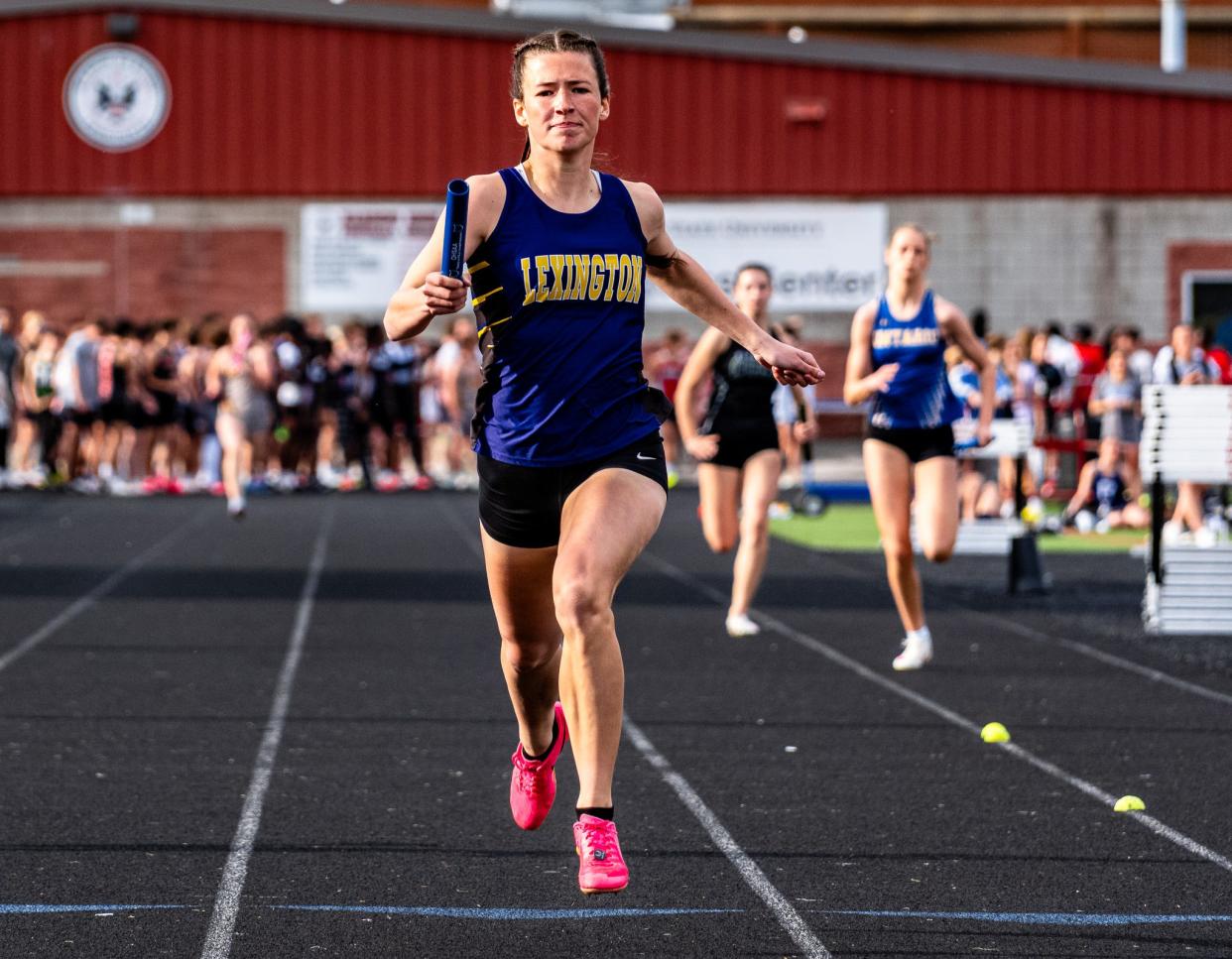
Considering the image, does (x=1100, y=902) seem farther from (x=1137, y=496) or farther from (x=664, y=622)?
(x=1137, y=496)

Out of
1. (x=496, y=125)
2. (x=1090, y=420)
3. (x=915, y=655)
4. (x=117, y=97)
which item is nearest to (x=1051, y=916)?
(x=915, y=655)

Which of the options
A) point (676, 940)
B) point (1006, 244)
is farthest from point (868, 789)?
point (1006, 244)

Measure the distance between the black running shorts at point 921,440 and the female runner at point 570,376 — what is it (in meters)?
4.81

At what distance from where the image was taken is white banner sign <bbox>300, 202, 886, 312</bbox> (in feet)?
111

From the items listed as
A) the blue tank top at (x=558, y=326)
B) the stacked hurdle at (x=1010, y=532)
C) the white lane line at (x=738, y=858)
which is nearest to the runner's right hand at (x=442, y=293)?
the blue tank top at (x=558, y=326)

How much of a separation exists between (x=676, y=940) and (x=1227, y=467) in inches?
317

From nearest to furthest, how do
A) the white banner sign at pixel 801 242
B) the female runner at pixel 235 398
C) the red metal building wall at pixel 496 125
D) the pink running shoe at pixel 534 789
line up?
the pink running shoe at pixel 534 789 → the female runner at pixel 235 398 → the red metal building wall at pixel 496 125 → the white banner sign at pixel 801 242

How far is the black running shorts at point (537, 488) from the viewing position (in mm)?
5652

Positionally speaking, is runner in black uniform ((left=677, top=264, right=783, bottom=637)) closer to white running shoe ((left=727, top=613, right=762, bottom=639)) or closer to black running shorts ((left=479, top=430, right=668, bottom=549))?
white running shoe ((left=727, top=613, right=762, bottom=639))

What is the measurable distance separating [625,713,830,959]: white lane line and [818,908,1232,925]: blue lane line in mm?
132

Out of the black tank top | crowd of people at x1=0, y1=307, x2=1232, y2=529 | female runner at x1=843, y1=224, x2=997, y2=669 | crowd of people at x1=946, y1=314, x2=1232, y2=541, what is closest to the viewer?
female runner at x1=843, y1=224, x2=997, y2=669

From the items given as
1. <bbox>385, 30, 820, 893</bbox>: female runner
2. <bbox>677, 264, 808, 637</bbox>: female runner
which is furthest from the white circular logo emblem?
<bbox>385, 30, 820, 893</bbox>: female runner

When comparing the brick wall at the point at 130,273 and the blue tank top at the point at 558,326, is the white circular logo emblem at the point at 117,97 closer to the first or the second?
the brick wall at the point at 130,273

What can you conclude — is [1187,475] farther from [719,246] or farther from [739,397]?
[719,246]
